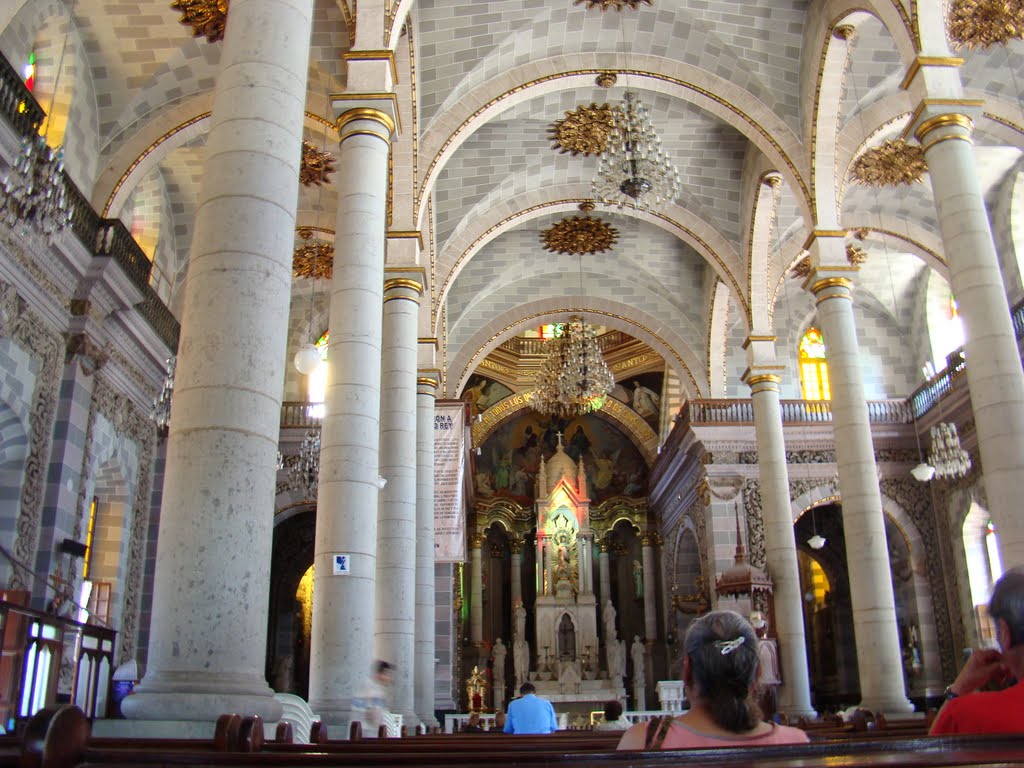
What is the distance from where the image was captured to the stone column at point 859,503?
40.5 feet

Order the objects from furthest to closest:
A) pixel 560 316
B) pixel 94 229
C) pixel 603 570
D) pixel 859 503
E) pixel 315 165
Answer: pixel 603 570
pixel 560 316
pixel 315 165
pixel 94 229
pixel 859 503

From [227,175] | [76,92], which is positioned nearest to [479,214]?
[76,92]

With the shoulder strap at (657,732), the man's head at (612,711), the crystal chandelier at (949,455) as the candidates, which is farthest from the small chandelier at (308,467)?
the shoulder strap at (657,732)

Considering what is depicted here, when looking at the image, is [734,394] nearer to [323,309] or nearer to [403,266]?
[323,309]

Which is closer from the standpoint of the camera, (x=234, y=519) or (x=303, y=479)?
(x=234, y=519)

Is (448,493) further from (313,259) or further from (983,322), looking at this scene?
(983,322)

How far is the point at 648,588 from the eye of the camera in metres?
28.0

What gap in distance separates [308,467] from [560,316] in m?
8.33

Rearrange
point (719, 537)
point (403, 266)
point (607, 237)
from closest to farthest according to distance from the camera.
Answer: point (403, 266) < point (719, 537) < point (607, 237)

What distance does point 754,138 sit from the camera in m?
15.4

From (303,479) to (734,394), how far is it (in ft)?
33.8

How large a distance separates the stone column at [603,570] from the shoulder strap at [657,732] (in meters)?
26.5

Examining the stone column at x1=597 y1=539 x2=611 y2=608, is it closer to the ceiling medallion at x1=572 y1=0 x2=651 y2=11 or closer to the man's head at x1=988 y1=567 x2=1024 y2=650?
the ceiling medallion at x1=572 y1=0 x2=651 y2=11

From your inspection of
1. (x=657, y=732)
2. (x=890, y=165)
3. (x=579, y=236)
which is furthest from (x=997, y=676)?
(x=579, y=236)
